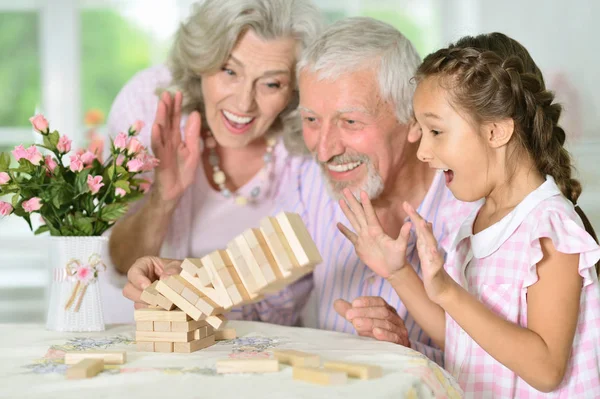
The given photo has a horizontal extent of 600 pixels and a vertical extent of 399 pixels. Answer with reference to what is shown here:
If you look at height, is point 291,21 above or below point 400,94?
above

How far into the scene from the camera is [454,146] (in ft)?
5.44

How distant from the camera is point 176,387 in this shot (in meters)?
1.26

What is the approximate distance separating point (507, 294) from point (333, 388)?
551mm

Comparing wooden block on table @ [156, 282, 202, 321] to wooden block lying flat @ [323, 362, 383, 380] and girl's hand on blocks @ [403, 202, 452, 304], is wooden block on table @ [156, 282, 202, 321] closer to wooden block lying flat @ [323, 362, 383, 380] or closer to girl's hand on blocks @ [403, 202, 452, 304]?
wooden block lying flat @ [323, 362, 383, 380]

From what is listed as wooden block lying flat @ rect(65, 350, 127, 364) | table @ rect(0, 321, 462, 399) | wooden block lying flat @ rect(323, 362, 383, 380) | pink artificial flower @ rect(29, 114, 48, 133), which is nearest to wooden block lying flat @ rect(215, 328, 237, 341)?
table @ rect(0, 321, 462, 399)

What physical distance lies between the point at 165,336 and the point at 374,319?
1.63 feet

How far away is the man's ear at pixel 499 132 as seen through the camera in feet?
5.40

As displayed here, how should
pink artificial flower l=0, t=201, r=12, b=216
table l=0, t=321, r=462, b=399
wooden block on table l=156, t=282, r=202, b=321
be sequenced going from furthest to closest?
1. pink artificial flower l=0, t=201, r=12, b=216
2. wooden block on table l=156, t=282, r=202, b=321
3. table l=0, t=321, r=462, b=399

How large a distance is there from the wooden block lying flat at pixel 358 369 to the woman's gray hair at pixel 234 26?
3.78ft

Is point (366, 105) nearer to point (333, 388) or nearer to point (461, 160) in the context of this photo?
point (461, 160)

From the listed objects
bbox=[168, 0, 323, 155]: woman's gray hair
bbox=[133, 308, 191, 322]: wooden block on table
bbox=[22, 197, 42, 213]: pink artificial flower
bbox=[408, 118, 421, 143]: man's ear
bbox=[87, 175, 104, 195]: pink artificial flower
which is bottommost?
bbox=[133, 308, 191, 322]: wooden block on table

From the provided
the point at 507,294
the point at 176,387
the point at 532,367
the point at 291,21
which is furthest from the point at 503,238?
the point at 291,21

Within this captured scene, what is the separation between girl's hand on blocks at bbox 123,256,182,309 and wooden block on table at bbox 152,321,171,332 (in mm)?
221

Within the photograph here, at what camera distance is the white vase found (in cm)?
176
